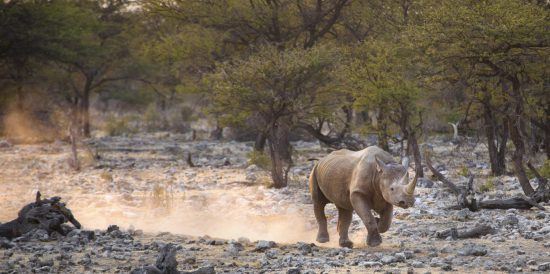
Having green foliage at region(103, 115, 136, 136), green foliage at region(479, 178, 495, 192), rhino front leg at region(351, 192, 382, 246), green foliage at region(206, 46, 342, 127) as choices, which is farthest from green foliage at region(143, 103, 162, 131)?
rhino front leg at region(351, 192, 382, 246)

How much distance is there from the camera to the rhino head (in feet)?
34.1

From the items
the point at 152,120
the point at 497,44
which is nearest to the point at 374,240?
the point at 497,44

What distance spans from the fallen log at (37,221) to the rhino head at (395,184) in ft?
15.9

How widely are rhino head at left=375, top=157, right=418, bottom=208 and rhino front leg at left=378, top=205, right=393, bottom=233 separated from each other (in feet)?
2.15

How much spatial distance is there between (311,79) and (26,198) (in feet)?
26.1

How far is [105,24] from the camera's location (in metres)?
40.3

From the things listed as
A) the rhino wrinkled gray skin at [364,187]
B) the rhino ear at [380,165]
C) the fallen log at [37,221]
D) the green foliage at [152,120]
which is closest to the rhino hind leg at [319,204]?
the rhino wrinkled gray skin at [364,187]

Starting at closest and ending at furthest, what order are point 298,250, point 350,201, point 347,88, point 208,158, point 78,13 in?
point 298,250
point 350,201
point 347,88
point 208,158
point 78,13

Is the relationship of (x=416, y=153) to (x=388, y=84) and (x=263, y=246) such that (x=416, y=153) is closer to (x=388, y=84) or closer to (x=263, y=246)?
(x=388, y=84)

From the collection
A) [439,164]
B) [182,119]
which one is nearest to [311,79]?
[439,164]

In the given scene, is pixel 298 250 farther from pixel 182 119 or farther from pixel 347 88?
pixel 182 119

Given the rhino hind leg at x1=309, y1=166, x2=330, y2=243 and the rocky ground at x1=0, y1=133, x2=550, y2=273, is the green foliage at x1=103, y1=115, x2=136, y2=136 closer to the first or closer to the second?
the rocky ground at x1=0, y1=133, x2=550, y2=273

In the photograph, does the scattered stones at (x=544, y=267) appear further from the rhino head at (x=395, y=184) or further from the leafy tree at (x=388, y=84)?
the leafy tree at (x=388, y=84)

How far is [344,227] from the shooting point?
12.1 m
